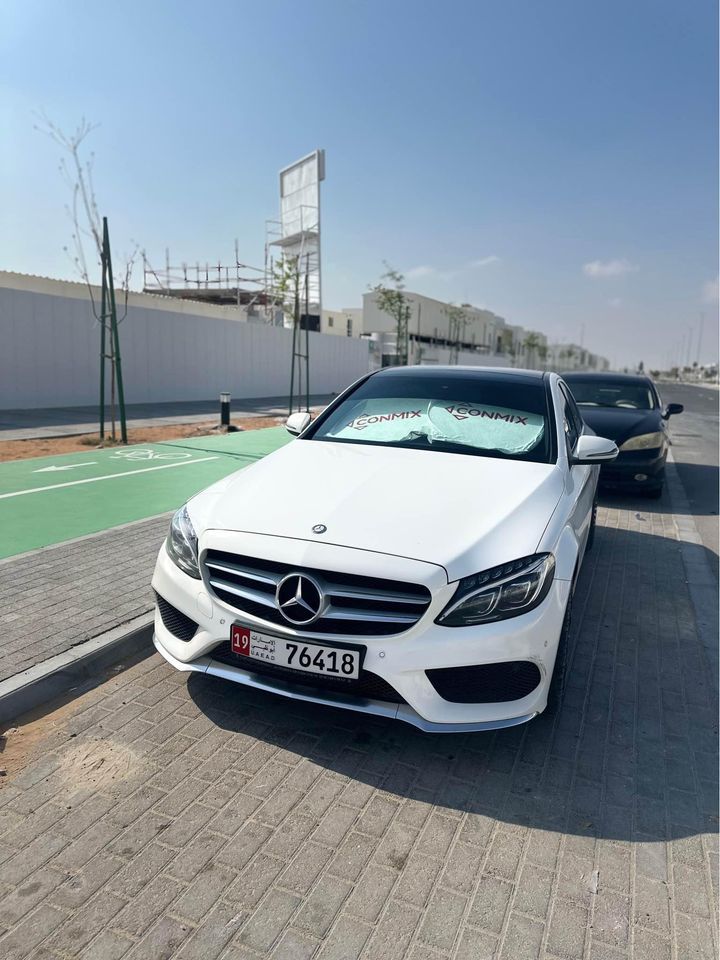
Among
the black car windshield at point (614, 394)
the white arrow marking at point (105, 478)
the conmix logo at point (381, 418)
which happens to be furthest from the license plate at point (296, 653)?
the black car windshield at point (614, 394)

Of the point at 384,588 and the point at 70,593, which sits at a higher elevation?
the point at 384,588

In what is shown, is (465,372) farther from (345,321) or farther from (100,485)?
(345,321)

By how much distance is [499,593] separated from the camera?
8.80 feet

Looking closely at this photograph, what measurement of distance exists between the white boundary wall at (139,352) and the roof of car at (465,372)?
545 inches

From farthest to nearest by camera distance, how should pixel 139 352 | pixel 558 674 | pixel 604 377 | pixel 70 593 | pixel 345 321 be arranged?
pixel 345 321 < pixel 139 352 < pixel 604 377 < pixel 70 593 < pixel 558 674

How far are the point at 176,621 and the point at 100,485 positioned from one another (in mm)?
5562

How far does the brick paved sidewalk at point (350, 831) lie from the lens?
6.64ft

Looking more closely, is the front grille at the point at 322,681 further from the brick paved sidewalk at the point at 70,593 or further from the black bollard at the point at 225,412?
the black bollard at the point at 225,412

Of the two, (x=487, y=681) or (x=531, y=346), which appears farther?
(x=531, y=346)

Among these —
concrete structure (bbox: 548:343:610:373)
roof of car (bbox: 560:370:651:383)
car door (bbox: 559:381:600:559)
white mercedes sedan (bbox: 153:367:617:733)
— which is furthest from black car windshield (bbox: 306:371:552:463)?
concrete structure (bbox: 548:343:610:373)

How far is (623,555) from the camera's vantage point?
6156 mm

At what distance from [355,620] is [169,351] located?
19.7m

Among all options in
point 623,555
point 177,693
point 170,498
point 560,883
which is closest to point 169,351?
point 170,498

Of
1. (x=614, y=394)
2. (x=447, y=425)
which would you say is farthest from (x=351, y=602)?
(x=614, y=394)
